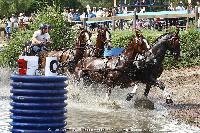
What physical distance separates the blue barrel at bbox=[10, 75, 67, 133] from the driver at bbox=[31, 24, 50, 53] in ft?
40.4

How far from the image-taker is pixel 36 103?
7930 millimetres

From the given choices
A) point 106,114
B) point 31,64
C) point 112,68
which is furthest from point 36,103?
point 112,68

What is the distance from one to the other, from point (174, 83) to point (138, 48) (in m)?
6.01

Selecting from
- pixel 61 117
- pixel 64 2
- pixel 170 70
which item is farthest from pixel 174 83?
pixel 64 2

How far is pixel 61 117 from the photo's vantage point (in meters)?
8.15

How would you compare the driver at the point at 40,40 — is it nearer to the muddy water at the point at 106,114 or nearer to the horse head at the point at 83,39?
the horse head at the point at 83,39

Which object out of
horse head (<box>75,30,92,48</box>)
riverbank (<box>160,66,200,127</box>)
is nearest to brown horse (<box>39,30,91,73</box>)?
horse head (<box>75,30,92,48</box>)

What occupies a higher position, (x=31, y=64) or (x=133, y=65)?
(x=31, y=64)

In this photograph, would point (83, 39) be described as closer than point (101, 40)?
No

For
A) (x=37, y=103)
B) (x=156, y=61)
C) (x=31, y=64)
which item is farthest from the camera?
(x=156, y=61)

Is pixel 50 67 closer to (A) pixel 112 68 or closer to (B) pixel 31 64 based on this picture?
(B) pixel 31 64

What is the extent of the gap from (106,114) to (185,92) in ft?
17.2

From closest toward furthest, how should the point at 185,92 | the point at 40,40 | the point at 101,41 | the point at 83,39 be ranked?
1. the point at 101,41
2. the point at 185,92
3. the point at 83,39
4. the point at 40,40

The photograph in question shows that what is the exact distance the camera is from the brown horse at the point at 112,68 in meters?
16.9
